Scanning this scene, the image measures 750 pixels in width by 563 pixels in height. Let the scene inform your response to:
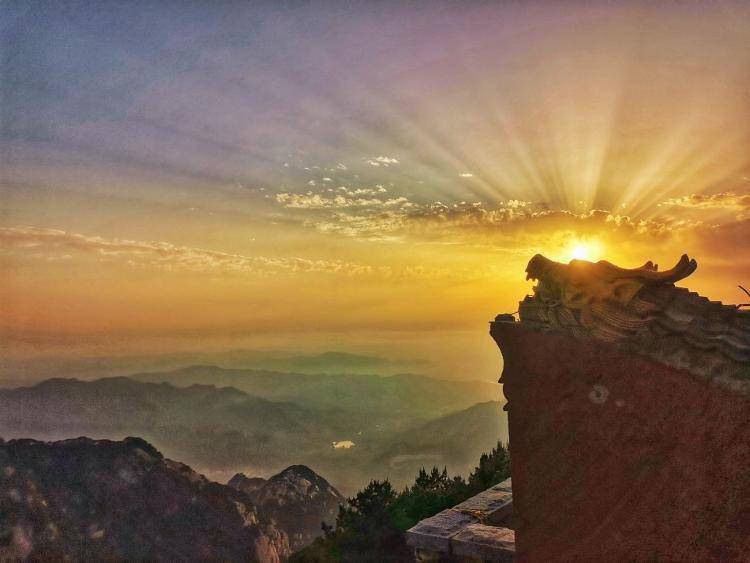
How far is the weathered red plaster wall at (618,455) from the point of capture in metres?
3.92

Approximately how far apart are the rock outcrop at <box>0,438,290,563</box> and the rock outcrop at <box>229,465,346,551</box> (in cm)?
97

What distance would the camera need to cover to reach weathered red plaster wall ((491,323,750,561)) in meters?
3.92

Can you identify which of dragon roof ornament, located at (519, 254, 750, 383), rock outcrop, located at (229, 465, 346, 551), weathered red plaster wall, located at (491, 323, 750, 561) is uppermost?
dragon roof ornament, located at (519, 254, 750, 383)

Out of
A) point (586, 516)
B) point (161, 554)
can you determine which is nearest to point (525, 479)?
point (586, 516)

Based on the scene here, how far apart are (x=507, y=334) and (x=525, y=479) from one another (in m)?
1.26

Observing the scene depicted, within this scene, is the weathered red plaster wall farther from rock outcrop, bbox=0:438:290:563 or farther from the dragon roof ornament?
rock outcrop, bbox=0:438:290:563

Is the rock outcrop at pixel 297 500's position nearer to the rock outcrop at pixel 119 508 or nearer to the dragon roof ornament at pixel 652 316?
the rock outcrop at pixel 119 508

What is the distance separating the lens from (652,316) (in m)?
4.18

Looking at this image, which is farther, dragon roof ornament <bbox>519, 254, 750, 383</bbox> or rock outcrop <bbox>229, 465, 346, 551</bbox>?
rock outcrop <bbox>229, 465, 346, 551</bbox>

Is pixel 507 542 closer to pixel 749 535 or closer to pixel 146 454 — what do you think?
pixel 749 535

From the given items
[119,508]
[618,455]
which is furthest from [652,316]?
[119,508]

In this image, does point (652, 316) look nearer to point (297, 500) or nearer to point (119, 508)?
point (119, 508)

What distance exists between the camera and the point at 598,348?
4355 mm

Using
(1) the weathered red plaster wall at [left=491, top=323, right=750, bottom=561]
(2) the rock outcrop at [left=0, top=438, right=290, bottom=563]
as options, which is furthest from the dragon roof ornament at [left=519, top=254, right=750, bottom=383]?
(2) the rock outcrop at [left=0, top=438, right=290, bottom=563]
